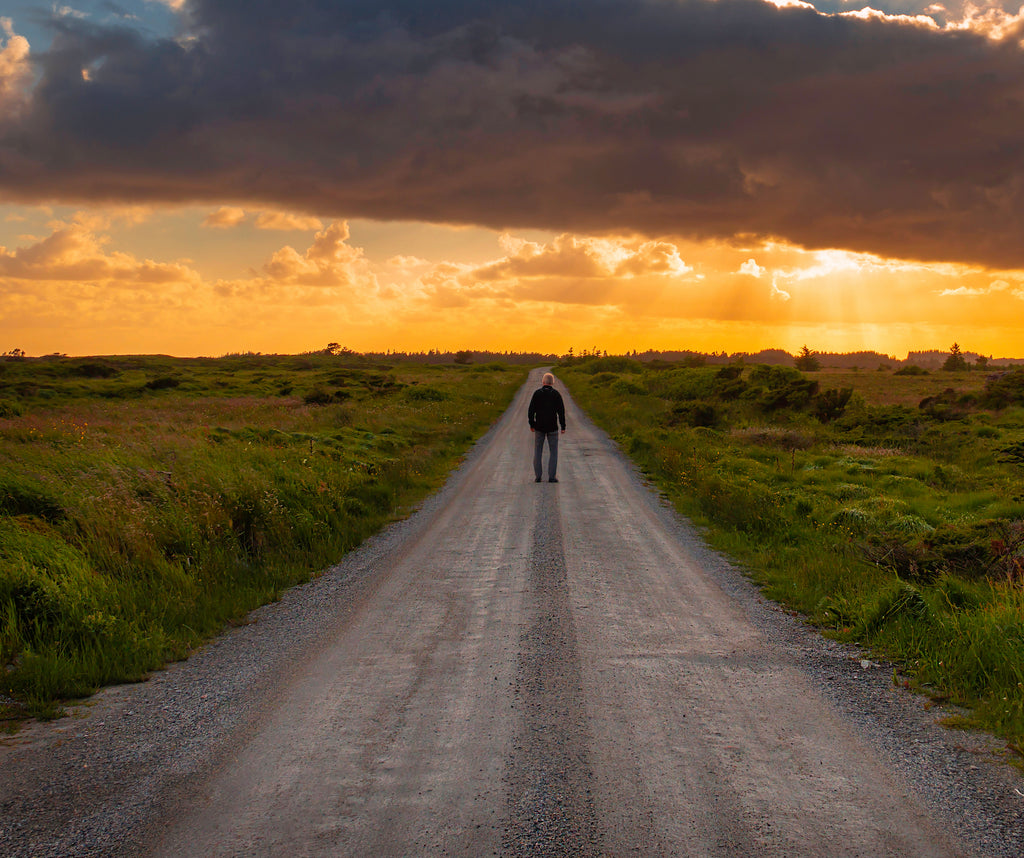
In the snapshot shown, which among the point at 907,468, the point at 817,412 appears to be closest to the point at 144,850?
the point at 907,468

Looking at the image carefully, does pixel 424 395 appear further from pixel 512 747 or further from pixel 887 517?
pixel 512 747

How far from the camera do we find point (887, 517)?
11.3m

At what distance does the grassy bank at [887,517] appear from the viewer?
5805mm

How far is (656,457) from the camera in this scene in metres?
19.2

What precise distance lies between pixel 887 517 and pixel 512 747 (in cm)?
927

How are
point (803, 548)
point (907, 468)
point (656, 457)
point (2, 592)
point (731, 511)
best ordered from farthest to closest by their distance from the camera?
point (656, 457), point (907, 468), point (731, 511), point (803, 548), point (2, 592)

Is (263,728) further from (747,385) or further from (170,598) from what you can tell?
(747,385)

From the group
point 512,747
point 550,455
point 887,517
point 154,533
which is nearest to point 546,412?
point 550,455

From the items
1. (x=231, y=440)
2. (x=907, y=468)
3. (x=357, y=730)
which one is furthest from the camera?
(x=907, y=468)

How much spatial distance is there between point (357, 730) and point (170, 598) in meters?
3.53

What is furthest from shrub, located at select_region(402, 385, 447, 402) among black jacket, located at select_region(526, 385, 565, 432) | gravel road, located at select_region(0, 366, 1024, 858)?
gravel road, located at select_region(0, 366, 1024, 858)

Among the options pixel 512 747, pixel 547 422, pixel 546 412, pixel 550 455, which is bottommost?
pixel 512 747

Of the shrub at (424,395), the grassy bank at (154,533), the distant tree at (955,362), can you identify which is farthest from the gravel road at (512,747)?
the distant tree at (955,362)

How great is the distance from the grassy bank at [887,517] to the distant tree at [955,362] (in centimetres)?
6219
